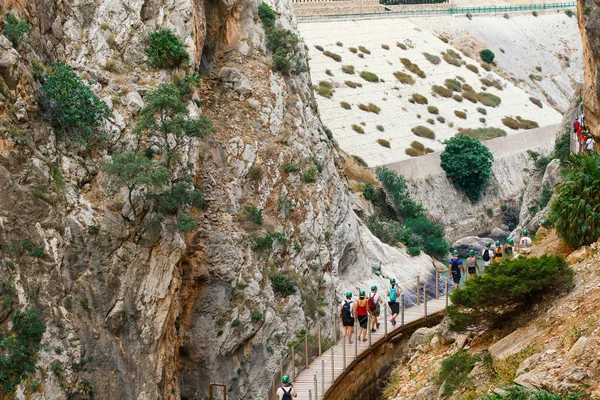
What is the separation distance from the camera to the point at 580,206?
77.8 feet

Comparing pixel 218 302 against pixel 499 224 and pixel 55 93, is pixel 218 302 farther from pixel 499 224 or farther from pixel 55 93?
pixel 499 224

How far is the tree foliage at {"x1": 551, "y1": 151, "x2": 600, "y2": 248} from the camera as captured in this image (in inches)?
920

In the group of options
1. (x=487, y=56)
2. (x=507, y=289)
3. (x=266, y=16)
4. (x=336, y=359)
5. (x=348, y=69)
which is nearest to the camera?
(x=507, y=289)

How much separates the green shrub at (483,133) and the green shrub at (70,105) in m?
44.9

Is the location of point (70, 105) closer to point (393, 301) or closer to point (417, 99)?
point (393, 301)

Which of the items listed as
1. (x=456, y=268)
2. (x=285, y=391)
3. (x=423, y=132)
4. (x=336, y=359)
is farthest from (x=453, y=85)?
(x=285, y=391)

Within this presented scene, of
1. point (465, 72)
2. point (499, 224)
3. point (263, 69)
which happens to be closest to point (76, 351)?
point (263, 69)

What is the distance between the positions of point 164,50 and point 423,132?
125ft

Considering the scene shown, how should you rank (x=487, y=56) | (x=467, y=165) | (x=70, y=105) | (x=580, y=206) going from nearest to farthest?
(x=580, y=206) → (x=70, y=105) → (x=467, y=165) → (x=487, y=56)

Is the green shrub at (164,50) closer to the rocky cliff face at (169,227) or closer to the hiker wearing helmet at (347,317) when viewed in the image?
the rocky cliff face at (169,227)

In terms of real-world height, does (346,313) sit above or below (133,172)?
below

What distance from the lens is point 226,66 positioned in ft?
128

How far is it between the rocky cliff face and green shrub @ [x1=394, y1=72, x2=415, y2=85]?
30900 millimetres

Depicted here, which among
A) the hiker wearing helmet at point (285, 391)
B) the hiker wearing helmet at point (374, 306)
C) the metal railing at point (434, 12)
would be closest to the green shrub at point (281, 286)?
the hiker wearing helmet at point (374, 306)
